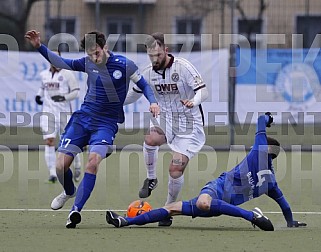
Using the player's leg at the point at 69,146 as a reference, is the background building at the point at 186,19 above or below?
above

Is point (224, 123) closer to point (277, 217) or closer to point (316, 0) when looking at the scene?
point (316, 0)

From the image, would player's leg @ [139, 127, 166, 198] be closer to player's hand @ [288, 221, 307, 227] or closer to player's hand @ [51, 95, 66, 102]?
player's hand @ [288, 221, 307, 227]

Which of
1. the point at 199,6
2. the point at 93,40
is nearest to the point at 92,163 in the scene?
the point at 93,40

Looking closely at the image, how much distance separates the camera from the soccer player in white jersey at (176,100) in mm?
9539

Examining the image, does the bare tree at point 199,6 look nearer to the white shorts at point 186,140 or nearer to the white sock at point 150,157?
the white sock at point 150,157

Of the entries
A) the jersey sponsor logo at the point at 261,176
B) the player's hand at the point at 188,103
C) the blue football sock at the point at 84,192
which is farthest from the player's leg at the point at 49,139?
the jersey sponsor logo at the point at 261,176

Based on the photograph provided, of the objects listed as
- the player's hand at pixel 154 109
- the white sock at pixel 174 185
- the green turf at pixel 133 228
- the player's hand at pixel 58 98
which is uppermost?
the player's hand at pixel 58 98

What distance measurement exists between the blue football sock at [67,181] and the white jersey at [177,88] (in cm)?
130

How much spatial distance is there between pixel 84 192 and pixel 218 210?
1.35m

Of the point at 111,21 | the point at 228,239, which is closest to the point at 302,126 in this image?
the point at 111,21

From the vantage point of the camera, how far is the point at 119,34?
78.2 ft

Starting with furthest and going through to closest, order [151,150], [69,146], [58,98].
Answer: [58,98]
[151,150]
[69,146]

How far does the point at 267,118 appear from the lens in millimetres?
8969

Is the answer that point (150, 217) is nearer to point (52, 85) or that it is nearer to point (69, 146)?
point (69, 146)
